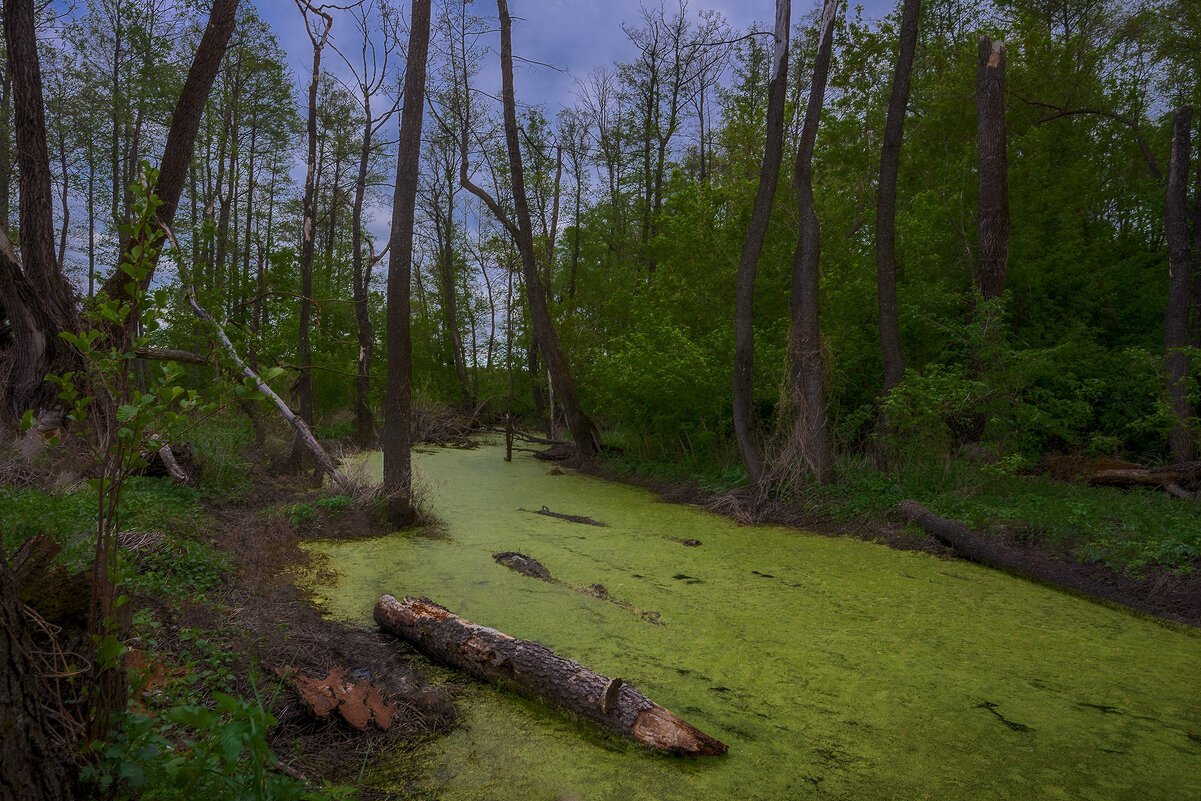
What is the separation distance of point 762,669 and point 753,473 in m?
4.63

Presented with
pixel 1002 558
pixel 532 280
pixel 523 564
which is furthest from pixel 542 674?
pixel 532 280

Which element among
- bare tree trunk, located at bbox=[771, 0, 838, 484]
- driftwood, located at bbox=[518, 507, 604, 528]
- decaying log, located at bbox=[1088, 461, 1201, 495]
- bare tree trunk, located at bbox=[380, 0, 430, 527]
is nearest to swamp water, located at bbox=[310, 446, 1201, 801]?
bare tree trunk, located at bbox=[380, 0, 430, 527]

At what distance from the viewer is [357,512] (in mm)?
6312

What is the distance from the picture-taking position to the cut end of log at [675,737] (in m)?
2.46

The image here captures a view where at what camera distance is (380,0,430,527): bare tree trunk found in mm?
6398

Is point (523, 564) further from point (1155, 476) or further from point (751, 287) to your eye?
point (1155, 476)

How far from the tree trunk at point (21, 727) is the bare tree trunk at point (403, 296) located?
193 inches

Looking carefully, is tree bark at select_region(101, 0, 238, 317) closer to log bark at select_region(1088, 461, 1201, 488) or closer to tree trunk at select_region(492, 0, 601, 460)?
tree trunk at select_region(492, 0, 601, 460)

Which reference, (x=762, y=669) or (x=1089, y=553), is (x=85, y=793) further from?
(x=1089, y=553)

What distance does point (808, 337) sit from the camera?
25.1ft

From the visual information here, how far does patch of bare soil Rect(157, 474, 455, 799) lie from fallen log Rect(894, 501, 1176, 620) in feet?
15.3

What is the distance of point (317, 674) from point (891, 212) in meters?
8.06

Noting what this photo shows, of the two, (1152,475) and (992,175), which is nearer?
(1152,475)

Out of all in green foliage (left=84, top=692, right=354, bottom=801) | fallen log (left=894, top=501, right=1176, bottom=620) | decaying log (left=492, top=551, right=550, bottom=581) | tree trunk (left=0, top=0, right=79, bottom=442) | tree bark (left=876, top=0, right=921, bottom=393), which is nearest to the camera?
green foliage (left=84, top=692, right=354, bottom=801)
